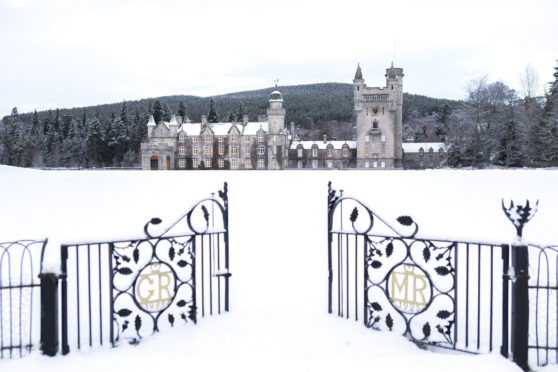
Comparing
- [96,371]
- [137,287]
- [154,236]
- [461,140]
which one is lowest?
[96,371]

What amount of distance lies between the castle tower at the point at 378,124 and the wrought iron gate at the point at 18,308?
6638 centimetres

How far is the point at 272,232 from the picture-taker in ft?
32.7

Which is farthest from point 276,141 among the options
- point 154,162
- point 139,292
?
point 139,292

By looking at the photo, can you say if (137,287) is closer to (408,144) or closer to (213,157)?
(213,157)

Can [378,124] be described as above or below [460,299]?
above

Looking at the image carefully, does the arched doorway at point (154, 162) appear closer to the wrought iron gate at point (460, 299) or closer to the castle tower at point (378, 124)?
the castle tower at point (378, 124)

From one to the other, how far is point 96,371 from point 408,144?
254 ft

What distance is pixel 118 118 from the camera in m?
90.9

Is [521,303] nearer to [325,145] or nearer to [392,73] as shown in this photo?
[325,145]

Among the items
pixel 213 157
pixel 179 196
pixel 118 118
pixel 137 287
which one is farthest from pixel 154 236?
pixel 118 118

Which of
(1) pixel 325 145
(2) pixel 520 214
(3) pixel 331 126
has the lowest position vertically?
(2) pixel 520 214

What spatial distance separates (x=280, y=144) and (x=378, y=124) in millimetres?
15687

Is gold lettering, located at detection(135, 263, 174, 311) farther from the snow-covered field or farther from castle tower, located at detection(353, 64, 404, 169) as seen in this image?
castle tower, located at detection(353, 64, 404, 169)

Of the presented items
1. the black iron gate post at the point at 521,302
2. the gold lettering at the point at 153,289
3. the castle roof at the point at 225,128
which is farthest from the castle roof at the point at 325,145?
the black iron gate post at the point at 521,302
